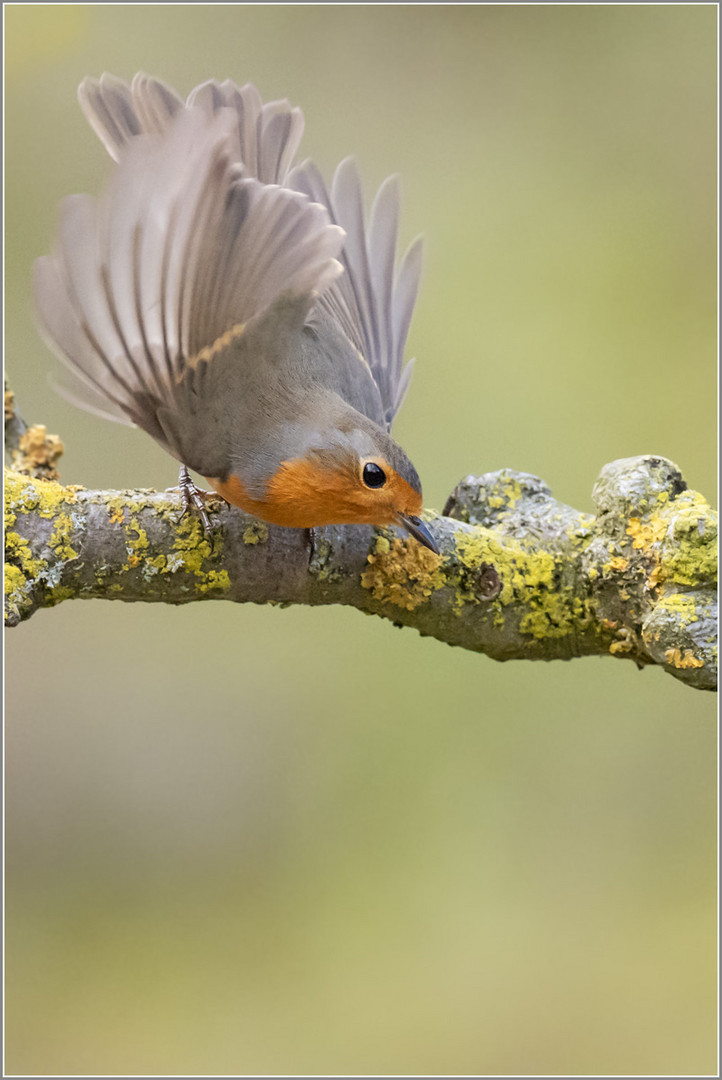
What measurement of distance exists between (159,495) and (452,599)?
15.4 inches

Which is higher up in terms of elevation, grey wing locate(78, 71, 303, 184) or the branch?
grey wing locate(78, 71, 303, 184)

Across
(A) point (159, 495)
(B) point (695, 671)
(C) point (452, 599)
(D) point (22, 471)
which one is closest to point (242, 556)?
(A) point (159, 495)

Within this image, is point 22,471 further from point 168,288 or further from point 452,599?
point 452,599

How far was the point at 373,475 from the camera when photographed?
3.75 ft

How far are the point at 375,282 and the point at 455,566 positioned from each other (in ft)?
1.57

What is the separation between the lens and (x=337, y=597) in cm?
128

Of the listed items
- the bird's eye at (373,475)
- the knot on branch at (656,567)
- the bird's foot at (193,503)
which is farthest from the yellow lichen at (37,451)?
the knot on branch at (656,567)

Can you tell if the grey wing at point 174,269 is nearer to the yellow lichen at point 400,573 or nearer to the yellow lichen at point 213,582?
the yellow lichen at point 213,582

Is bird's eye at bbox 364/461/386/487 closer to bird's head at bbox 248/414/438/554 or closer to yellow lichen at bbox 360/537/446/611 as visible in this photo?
bird's head at bbox 248/414/438/554

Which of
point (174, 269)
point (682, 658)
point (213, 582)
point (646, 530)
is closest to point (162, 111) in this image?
point (174, 269)

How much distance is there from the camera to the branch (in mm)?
1165

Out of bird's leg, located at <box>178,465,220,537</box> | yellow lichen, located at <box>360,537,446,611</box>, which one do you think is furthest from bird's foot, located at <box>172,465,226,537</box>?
yellow lichen, located at <box>360,537,446,611</box>

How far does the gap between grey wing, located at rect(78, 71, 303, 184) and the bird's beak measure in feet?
1.55

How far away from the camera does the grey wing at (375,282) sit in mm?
1424
